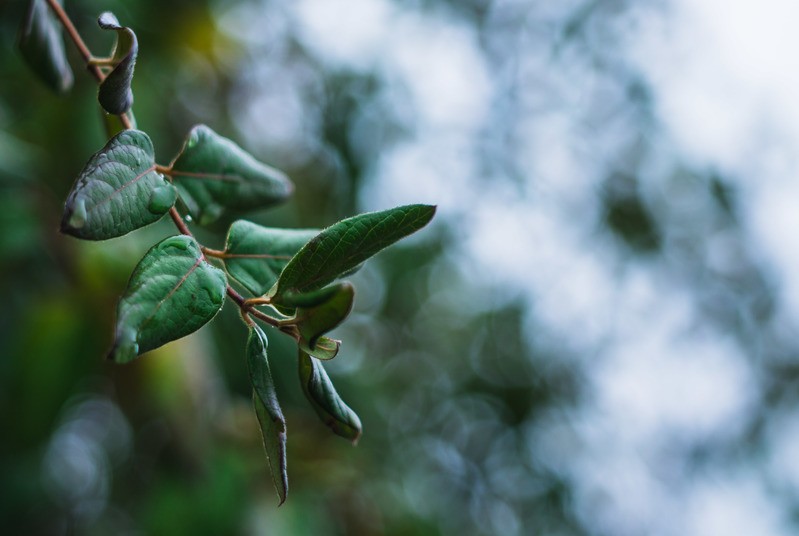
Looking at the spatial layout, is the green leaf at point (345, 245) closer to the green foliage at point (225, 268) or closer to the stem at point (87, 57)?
the green foliage at point (225, 268)

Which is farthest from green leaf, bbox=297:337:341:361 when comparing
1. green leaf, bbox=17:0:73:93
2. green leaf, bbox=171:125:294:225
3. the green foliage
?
green leaf, bbox=17:0:73:93

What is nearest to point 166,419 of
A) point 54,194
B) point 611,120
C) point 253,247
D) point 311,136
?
point 54,194

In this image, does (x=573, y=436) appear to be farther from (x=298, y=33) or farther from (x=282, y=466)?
(x=282, y=466)

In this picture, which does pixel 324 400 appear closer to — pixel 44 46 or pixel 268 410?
pixel 268 410

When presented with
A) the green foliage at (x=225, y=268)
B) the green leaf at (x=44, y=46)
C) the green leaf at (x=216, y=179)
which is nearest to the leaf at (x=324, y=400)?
the green foliage at (x=225, y=268)

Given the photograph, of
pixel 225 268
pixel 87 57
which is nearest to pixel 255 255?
pixel 225 268

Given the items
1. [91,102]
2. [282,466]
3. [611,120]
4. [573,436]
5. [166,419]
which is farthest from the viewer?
[573,436]
